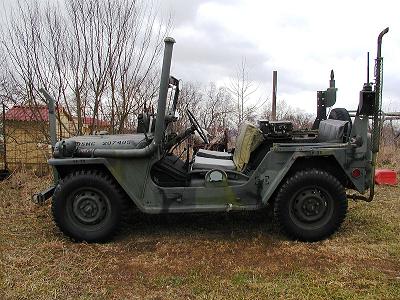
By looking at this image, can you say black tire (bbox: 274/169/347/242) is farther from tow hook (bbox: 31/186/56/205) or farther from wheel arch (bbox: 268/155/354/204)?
tow hook (bbox: 31/186/56/205)

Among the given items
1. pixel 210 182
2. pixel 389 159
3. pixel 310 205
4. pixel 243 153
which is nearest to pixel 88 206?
pixel 210 182

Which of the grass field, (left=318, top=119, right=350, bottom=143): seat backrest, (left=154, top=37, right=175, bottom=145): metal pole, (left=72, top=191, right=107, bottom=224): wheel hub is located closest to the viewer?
the grass field

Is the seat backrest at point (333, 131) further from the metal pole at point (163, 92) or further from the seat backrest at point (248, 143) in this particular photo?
the metal pole at point (163, 92)

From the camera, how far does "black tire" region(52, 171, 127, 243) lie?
4.84 metres

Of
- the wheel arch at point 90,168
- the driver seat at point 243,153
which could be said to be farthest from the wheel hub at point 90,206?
the driver seat at point 243,153

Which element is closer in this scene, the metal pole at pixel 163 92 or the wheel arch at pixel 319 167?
the metal pole at pixel 163 92

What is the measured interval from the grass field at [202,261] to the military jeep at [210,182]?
0.27 m

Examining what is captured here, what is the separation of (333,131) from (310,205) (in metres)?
0.94

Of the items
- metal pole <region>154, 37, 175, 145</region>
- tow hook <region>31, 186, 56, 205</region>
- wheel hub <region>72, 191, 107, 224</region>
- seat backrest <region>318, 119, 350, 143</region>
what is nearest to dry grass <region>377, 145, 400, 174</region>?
seat backrest <region>318, 119, 350, 143</region>

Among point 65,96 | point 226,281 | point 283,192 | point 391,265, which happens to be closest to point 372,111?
point 283,192

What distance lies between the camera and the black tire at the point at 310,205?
4855 millimetres

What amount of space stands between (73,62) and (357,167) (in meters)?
7.05

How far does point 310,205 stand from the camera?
4922 millimetres

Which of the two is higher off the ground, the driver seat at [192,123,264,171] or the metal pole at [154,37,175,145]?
the metal pole at [154,37,175,145]
